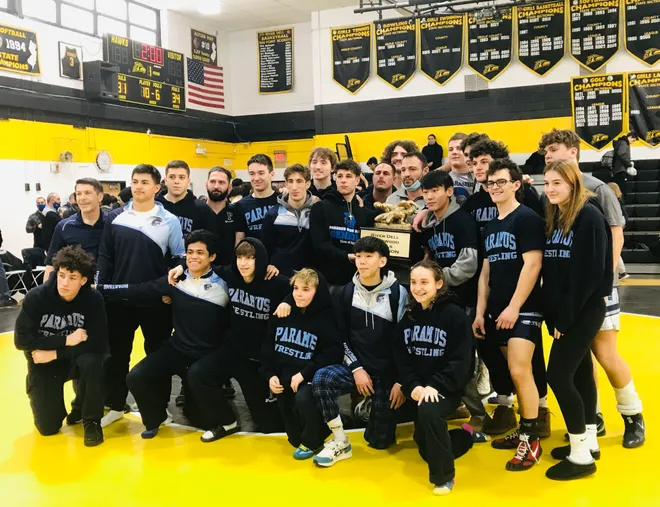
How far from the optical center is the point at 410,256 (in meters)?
3.96

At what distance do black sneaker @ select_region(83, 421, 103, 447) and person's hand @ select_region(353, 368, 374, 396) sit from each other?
174 cm

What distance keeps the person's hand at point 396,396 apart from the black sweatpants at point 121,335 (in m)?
1.80

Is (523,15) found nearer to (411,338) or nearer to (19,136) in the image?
(19,136)

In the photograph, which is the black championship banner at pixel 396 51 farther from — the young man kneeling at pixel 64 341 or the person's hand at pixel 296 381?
the person's hand at pixel 296 381

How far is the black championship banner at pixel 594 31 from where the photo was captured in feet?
42.7

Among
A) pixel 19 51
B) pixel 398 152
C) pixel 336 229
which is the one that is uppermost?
pixel 19 51

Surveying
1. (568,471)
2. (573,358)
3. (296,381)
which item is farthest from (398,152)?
(568,471)

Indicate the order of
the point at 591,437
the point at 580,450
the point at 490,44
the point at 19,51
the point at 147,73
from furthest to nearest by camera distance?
the point at 147,73 < the point at 490,44 < the point at 19,51 < the point at 591,437 < the point at 580,450

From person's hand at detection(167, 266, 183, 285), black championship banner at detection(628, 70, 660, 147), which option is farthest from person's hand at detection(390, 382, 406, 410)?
black championship banner at detection(628, 70, 660, 147)

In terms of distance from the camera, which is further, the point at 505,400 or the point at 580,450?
the point at 505,400

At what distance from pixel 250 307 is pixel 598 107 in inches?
470

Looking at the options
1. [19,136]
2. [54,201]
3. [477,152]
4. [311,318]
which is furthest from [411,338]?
[19,136]

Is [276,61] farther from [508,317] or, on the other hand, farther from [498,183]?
[508,317]

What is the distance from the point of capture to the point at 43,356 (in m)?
3.94
